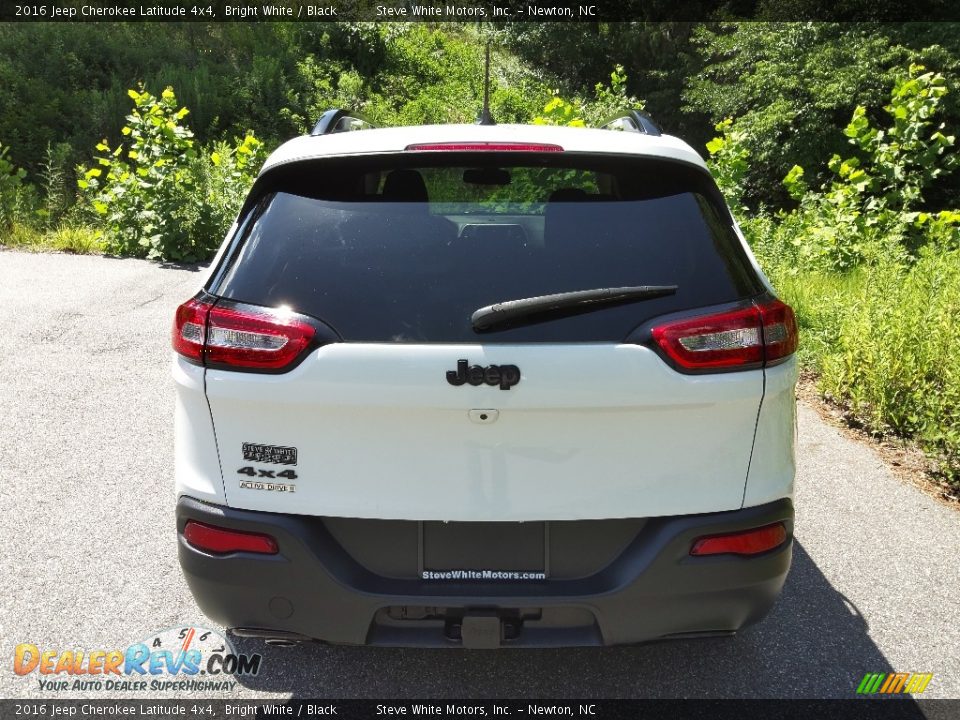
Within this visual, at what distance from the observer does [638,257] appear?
8.10 feet

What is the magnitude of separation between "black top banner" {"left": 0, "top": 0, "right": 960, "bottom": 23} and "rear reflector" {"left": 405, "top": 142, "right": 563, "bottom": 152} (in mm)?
15875

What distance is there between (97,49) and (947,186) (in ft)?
62.5

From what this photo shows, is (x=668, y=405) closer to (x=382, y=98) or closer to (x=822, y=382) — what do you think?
(x=822, y=382)

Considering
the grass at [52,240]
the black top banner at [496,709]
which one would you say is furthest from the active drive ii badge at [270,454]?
the grass at [52,240]

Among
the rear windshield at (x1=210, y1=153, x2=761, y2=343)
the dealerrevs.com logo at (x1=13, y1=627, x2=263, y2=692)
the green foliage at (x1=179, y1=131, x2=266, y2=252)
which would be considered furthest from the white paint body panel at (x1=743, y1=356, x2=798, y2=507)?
the green foliage at (x1=179, y1=131, x2=266, y2=252)

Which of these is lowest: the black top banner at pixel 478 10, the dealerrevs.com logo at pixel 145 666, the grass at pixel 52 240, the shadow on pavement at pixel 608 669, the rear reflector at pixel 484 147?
the grass at pixel 52 240

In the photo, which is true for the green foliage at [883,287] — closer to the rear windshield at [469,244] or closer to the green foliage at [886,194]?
the green foliage at [886,194]

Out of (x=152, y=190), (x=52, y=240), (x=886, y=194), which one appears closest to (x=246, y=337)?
(x=886, y=194)

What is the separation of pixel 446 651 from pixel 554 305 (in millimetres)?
1547

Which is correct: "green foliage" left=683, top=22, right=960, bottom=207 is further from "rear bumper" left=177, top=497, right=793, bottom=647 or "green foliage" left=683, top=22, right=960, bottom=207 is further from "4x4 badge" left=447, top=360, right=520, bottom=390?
"4x4 badge" left=447, top=360, right=520, bottom=390

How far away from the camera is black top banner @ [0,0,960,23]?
1616 centimetres

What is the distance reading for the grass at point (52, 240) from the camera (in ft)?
39.5

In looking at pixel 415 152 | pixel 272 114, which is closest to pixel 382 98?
pixel 272 114

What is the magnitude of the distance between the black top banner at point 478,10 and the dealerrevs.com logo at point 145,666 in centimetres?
1648
